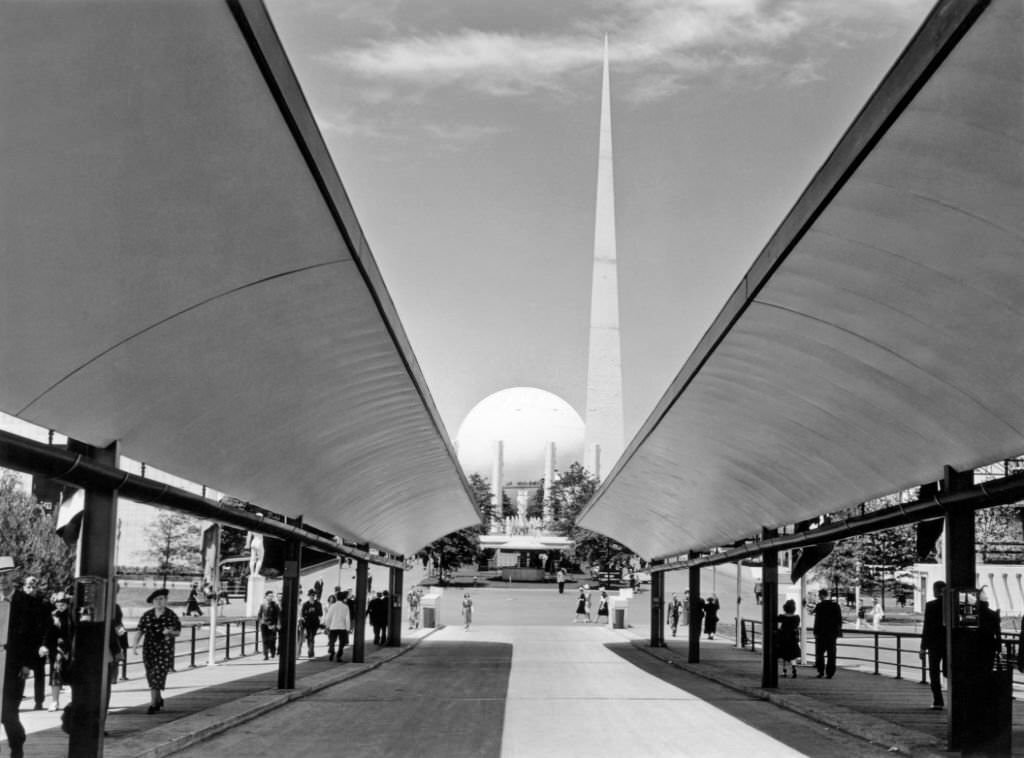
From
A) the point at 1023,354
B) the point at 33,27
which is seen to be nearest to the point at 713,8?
the point at 1023,354

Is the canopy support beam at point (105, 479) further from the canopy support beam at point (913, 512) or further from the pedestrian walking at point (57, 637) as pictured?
the canopy support beam at point (913, 512)

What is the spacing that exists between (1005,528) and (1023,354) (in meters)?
39.5

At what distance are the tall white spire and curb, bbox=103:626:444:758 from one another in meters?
81.5

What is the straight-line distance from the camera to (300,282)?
10.5 m

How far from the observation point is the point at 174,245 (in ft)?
28.2

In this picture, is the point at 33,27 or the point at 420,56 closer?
the point at 33,27

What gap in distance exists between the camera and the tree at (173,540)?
2776 inches

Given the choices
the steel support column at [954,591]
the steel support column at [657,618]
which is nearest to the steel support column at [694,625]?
the steel support column at [657,618]

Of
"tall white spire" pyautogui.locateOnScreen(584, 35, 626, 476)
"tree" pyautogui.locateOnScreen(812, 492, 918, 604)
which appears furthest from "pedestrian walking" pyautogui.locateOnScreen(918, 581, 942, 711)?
"tall white spire" pyautogui.locateOnScreen(584, 35, 626, 476)

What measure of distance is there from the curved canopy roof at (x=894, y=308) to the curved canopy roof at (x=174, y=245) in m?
3.34

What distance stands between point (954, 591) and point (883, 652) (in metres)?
22.1

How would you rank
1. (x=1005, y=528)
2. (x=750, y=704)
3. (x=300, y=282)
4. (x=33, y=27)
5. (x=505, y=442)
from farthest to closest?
(x=505, y=442)
(x=1005, y=528)
(x=750, y=704)
(x=300, y=282)
(x=33, y=27)

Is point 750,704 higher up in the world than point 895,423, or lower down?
lower down

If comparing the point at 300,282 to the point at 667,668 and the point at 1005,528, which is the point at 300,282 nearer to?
the point at 667,668
